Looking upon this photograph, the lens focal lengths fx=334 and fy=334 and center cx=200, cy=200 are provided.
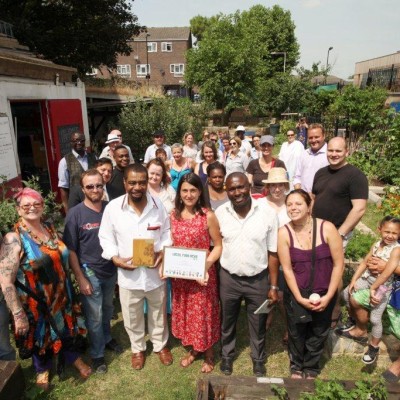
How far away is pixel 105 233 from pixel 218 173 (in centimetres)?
150

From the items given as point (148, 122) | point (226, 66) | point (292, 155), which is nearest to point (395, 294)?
point (292, 155)

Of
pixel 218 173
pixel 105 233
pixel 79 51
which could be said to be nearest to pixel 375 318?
pixel 218 173

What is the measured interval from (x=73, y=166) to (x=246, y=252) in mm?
4002

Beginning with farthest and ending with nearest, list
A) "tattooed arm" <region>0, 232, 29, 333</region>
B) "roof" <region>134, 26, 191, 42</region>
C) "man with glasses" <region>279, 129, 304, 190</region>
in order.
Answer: "roof" <region>134, 26, 191, 42</region> < "man with glasses" <region>279, 129, 304, 190</region> < "tattooed arm" <region>0, 232, 29, 333</region>

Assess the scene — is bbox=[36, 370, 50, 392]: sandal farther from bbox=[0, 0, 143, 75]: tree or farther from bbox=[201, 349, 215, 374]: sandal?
bbox=[0, 0, 143, 75]: tree

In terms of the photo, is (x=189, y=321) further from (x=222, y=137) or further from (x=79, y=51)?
(x=79, y=51)

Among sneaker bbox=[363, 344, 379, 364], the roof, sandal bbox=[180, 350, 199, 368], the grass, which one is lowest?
the grass

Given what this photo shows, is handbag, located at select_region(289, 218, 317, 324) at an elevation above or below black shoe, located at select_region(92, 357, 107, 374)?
above

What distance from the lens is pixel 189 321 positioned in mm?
3555

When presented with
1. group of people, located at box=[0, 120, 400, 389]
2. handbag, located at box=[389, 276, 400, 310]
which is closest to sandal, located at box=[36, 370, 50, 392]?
group of people, located at box=[0, 120, 400, 389]

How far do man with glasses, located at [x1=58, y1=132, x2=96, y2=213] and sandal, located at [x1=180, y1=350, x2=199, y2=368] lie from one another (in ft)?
11.3

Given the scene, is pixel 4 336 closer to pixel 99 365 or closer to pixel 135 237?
pixel 99 365

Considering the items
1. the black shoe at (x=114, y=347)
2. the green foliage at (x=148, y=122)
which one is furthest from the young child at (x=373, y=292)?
the green foliage at (x=148, y=122)

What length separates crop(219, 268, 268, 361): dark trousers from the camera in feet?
10.6
